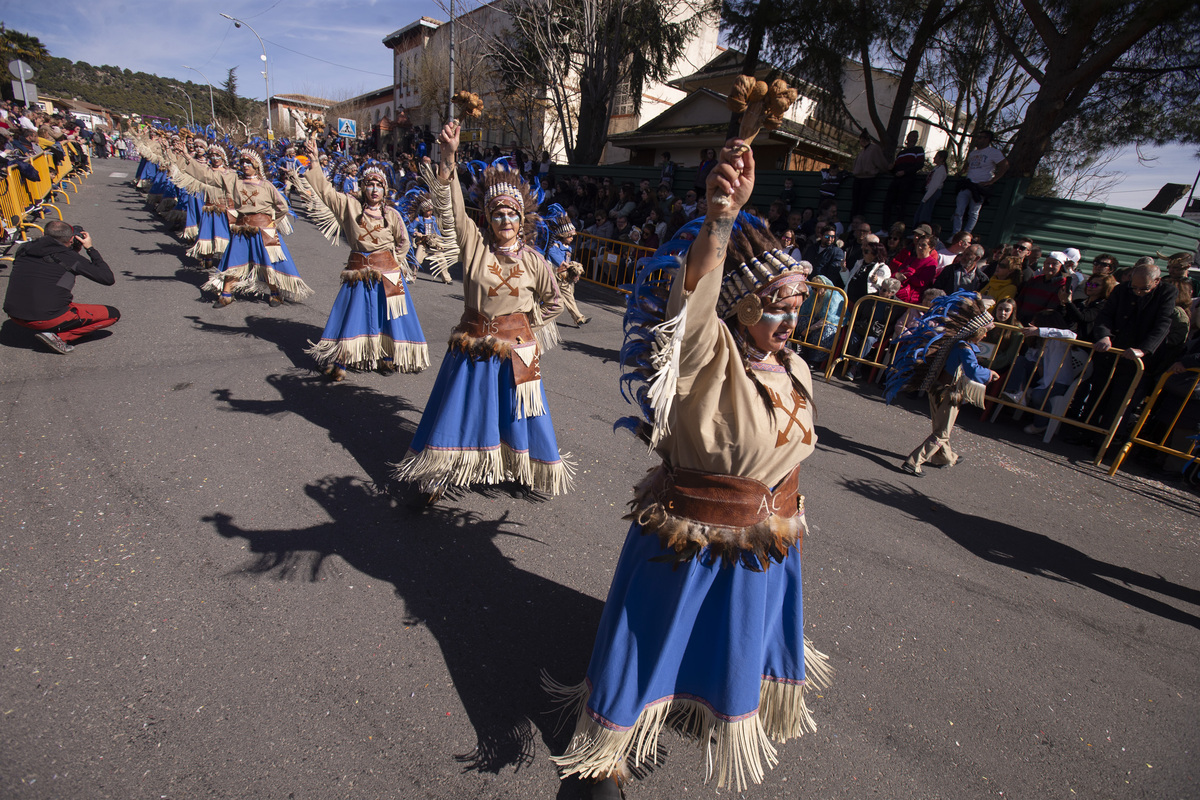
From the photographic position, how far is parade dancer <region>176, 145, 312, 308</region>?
7863 mm

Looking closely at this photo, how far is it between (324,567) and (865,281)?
24.2ft

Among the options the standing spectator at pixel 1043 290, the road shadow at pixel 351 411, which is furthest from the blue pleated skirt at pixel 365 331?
the standing spectator at pixel 1043 290

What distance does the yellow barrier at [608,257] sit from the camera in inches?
455

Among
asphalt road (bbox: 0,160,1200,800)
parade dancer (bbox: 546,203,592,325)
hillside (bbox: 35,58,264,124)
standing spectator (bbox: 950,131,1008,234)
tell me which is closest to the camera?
asphalt road (bbox: 0,160,1200,800)

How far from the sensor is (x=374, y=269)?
558 centimetres

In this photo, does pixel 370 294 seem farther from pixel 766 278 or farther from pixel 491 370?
pixel 766 278

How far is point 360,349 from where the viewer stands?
5629 mm

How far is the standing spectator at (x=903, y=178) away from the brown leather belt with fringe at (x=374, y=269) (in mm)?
8327

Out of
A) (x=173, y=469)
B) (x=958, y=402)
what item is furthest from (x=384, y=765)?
(x=958, y=402)

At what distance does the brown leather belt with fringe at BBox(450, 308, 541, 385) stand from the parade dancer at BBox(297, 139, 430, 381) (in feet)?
7.50

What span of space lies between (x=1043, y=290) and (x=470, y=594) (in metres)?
7.32

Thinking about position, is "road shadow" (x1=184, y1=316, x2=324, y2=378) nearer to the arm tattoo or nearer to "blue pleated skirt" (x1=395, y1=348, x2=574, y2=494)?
"blue pleated skirt" (x1=395, y1=348, x2=574, y2=494)

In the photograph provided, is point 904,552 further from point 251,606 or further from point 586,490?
point 251,606

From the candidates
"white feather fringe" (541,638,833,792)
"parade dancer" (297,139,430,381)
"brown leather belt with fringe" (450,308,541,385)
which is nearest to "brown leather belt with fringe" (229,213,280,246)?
"parade dancer" (297,139,430,381)
